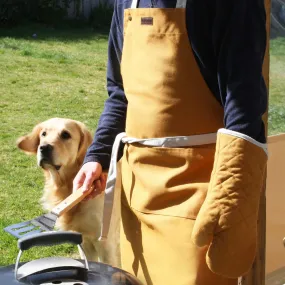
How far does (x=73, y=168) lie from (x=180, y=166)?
66.0 inches

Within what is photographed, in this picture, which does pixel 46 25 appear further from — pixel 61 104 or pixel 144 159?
pixel 144 159

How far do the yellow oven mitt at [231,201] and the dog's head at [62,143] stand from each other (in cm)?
170

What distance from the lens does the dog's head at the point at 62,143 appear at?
2.91 meters

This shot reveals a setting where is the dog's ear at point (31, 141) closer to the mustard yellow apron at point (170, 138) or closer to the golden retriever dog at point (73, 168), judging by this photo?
the golden retriever dog at point (73, 168)

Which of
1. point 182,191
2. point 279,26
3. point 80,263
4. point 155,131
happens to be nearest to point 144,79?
point 155,131

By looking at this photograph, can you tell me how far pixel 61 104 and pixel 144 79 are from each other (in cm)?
522

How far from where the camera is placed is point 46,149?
2928 mm

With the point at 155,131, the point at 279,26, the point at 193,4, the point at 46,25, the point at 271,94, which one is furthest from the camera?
the point at 46,25

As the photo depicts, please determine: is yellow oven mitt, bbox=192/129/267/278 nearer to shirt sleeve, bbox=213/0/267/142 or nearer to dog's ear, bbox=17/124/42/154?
shirt sleeve, bbox=213/0/267/142

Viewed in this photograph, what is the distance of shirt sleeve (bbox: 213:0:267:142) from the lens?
4.05ft

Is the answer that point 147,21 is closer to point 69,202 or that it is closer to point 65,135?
point 69,202

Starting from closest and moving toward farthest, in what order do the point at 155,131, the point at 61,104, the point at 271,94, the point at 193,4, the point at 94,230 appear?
1. the point at 193,4
2. the point at 155,131
3. the point at 271,94
4. the point at 94,230
5. the point at 61,104

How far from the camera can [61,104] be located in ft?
21.5

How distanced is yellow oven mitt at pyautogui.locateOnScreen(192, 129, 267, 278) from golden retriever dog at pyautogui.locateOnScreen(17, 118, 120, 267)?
161cm
